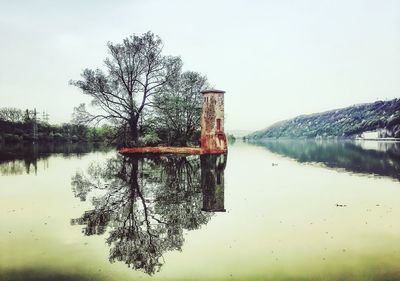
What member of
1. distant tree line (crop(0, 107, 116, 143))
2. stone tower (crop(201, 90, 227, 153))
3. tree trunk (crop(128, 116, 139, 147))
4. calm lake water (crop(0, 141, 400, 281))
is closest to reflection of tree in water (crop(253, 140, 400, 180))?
calm lake water (crop(0, 141, 400, 281))

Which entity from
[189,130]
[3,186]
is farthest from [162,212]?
[189,130]

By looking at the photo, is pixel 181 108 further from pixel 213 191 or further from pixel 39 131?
pixel 39 131

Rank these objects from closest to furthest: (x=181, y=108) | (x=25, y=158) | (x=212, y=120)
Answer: (x=25, y=158)
(x=212, y=120)
(x=181, y=108)

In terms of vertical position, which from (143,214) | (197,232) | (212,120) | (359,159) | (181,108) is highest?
(181,108)

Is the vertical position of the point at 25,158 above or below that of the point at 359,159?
above

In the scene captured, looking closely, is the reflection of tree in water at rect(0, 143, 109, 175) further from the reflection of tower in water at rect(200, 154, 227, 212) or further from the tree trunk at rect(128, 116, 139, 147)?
the reflection of tower in water at rect(200, 154, 227, 212)

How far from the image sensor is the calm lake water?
7.20 m

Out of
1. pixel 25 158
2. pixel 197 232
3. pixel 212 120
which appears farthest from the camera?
pixel 212 120

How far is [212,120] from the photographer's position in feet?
129

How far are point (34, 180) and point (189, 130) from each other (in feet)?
108

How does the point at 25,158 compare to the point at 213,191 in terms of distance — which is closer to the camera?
the point at 213,191

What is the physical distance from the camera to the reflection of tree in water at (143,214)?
8.30 meters

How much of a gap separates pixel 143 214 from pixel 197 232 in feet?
8.26

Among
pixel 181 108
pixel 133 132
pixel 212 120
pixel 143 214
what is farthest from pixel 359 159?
pixel 143 214
